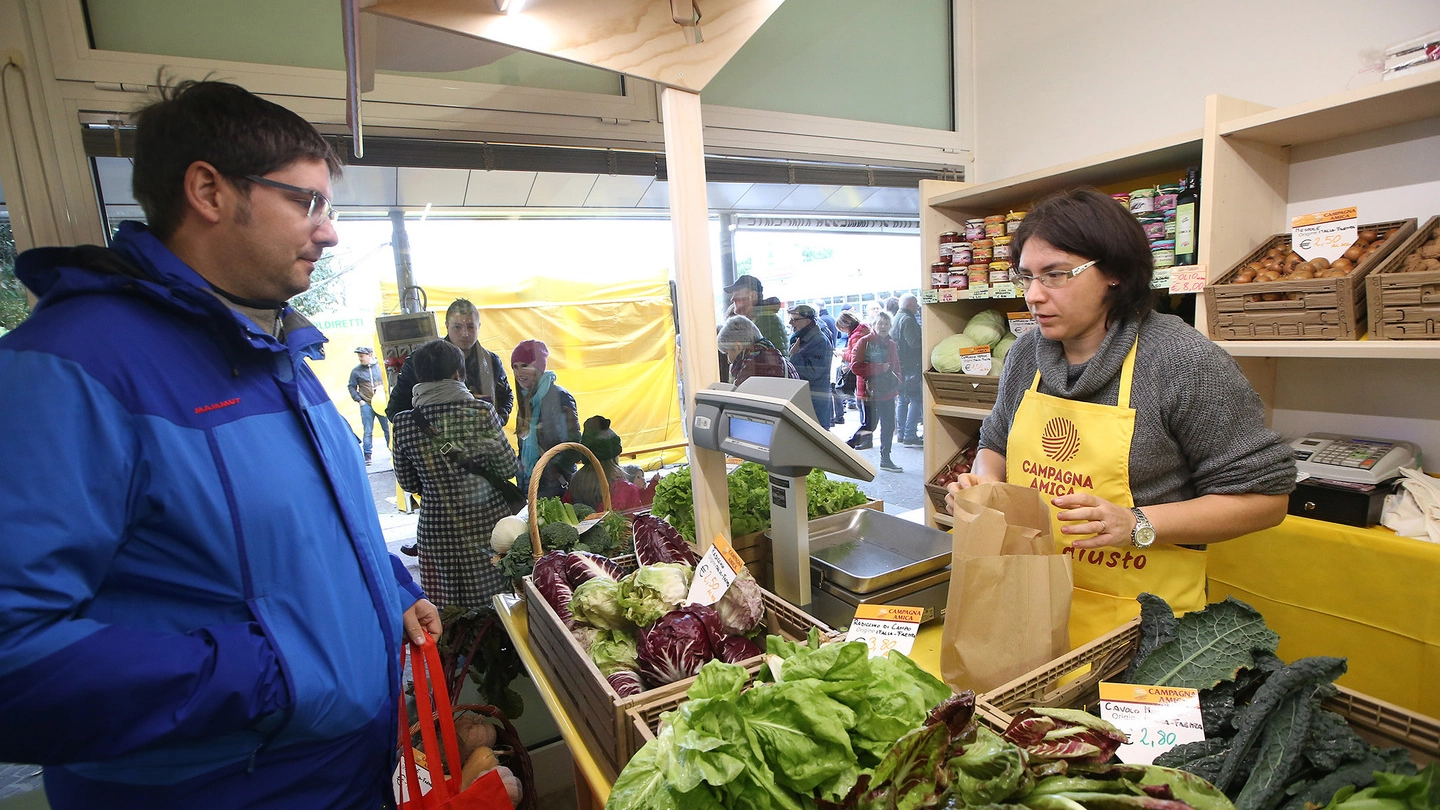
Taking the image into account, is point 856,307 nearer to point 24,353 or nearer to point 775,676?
point 775,676

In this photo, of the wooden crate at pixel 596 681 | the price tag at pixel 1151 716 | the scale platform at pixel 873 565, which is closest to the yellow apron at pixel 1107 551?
the scale platform at pixel 873 565

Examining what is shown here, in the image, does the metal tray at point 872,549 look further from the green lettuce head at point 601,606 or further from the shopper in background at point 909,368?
the shopper in background at point 909,368

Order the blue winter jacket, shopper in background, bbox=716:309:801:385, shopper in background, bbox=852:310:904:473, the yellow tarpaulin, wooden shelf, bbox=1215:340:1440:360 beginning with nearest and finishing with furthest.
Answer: the blue winter jacket, wooden shelf, bbox=1215:340:1440:360, the yellow tarpaulin, shopper in background, bbox=716:309:801:385, shopper in background, bbox=852:310:904:473

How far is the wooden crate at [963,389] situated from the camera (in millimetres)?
2906

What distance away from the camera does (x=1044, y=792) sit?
688 millimetres

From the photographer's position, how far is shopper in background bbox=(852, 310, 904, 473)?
12.2 feet

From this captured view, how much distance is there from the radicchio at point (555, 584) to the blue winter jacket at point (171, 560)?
0.39 meters

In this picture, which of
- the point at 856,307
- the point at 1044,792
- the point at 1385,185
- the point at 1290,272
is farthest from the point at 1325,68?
the point at 1044,792

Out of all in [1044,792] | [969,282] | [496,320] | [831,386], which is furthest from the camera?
[831,386]

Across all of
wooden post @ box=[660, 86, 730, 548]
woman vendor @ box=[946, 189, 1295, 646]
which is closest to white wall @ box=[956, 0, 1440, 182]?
woman vendor @ box=[946, 189, 1295, 646]

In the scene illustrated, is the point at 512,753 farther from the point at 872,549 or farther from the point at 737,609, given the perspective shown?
the point at 872,549

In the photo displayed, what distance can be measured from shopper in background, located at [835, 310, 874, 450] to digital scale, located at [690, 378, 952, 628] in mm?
1985

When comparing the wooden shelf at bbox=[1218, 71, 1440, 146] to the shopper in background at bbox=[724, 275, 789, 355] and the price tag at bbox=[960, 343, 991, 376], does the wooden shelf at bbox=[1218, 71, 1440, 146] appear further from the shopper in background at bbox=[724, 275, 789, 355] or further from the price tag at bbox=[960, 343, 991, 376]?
the shopper in background at bbox=[724, 275, 789, 355]

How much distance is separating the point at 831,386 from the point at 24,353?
2.95 m
